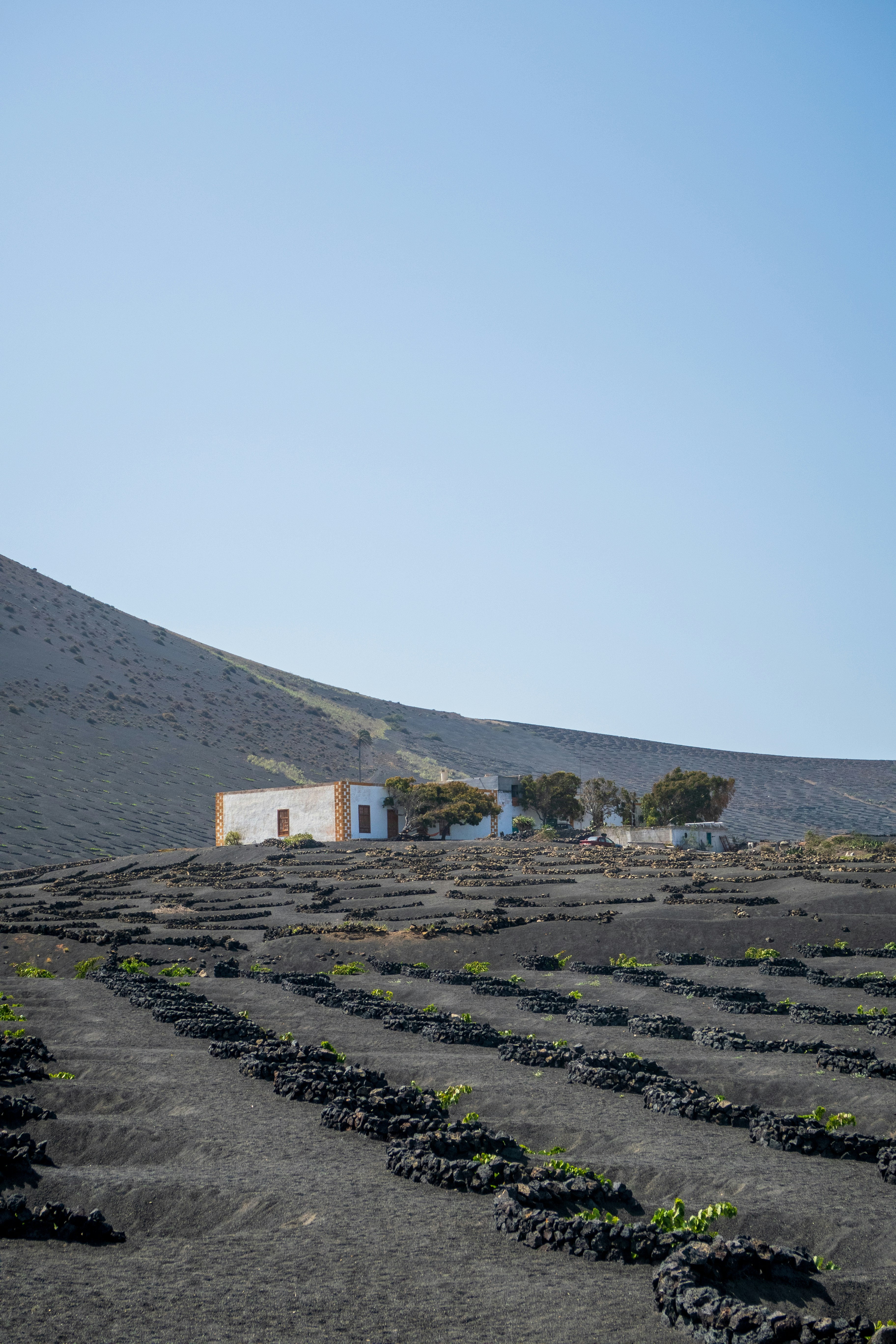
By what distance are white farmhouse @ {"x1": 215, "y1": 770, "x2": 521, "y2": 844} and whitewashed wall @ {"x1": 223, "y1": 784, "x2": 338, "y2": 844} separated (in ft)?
0.11

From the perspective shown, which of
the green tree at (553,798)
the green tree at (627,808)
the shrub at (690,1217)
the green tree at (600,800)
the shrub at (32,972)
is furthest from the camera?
the green tree at (627,808)

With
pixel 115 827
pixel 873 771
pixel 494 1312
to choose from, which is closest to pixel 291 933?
pixel 494 1312

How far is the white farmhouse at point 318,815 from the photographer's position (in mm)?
67000

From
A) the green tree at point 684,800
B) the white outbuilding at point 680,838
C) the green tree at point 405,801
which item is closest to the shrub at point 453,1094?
the green tree at point 405,801

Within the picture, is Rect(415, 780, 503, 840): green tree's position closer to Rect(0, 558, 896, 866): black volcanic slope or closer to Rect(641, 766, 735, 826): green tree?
Rect(641, 766, 735, 826): green tree

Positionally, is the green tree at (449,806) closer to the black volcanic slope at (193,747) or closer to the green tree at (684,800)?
the green tree at (684,800)

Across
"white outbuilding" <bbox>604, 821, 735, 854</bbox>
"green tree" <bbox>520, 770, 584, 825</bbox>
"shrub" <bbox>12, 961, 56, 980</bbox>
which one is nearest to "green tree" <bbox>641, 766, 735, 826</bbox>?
"white outbuilding" <bbox>604, 821, 735, 854</bbox>

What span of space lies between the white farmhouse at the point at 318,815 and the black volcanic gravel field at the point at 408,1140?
34193 mm

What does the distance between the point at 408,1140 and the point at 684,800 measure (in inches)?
2974

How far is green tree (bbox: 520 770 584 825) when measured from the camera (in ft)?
273

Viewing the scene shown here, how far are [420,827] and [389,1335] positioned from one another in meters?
62.8

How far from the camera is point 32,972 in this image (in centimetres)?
2719

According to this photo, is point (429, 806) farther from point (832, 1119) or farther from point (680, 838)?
point (832, 1119)

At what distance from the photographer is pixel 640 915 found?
33156mm
